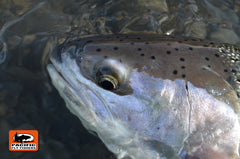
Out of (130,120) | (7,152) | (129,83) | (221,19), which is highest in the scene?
Answer: (221,19)

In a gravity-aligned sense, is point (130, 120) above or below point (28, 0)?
below

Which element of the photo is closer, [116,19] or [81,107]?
[81,107]

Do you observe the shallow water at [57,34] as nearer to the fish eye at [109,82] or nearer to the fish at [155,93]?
the fish at [155,93]

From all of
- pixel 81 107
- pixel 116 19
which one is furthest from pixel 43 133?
pixel 116 19

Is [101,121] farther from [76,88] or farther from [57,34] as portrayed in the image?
[57,34]

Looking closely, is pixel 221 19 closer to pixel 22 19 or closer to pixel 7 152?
pixel 22 19

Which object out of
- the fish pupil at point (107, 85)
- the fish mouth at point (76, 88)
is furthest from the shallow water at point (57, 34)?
the fish pupil at point (107, 85)

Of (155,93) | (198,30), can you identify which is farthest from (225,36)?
(155,93)

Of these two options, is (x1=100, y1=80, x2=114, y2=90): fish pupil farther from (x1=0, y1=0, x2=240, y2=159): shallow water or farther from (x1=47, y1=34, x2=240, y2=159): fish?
(x1=0, y1=0, x2=240, y2=159): shallow water
